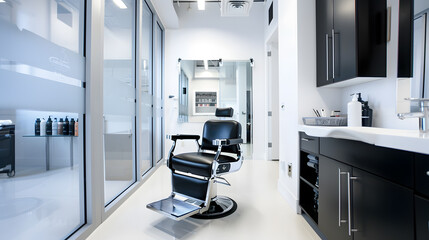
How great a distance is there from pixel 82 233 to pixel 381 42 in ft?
9.43

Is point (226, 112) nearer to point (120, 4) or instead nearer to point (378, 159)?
point (378, 159)

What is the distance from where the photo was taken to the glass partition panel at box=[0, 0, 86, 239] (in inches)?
48.9

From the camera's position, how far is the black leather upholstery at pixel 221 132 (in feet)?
8.32

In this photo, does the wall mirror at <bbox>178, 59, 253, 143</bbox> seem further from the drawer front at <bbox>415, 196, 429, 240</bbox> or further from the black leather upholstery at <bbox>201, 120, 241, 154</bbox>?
the drawer front at <bbox>415, 196, 429, 240</bbox>

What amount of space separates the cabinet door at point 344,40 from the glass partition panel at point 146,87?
276 centimetres

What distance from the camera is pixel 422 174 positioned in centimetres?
86

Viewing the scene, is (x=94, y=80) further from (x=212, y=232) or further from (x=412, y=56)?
(x=412, y=56)

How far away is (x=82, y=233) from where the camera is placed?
1.80m

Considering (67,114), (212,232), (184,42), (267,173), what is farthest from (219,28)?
(212,232)

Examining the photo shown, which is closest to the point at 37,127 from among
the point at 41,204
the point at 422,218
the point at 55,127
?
the point at 55,127

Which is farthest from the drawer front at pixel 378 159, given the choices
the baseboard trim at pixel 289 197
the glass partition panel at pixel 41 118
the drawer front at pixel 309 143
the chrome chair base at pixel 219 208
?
the glass partition panel at pixel 41 118

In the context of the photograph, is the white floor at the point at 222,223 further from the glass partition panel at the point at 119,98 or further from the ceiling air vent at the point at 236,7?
the ceiling air vent at the point at 236,7

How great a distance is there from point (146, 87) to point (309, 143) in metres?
2.77

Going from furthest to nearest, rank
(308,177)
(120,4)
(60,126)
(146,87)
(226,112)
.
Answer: (146,87)
(120,4)
(226,112)
(308,177)
(60,126)
